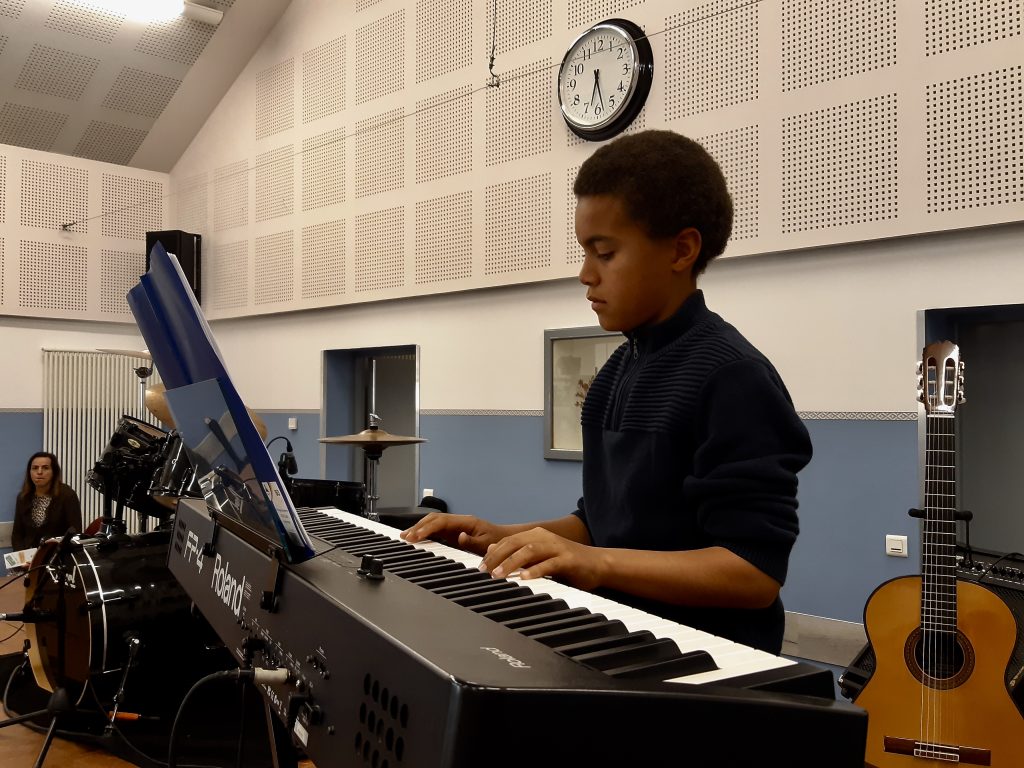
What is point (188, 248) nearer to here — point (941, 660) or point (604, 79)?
point (604, 79)

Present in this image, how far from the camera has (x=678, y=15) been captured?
428 centimetres

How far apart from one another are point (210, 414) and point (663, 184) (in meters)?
0.67

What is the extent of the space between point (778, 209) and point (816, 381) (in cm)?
82

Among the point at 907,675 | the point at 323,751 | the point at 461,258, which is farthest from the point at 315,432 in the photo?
the point at 323,751

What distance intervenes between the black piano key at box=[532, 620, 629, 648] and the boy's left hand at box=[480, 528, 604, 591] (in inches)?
8.0

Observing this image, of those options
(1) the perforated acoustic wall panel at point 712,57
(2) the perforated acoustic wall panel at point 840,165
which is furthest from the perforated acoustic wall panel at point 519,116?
(2) the perforated acoustic wall panel at point 840,165

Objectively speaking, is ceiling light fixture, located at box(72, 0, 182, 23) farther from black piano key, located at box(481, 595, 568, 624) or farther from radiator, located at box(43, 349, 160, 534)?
black piano key, located at box(481, 595, 568, 624)

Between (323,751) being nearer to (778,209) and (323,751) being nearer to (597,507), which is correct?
(597,507)

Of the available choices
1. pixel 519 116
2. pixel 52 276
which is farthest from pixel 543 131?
pixel 52 276

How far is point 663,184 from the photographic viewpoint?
1.15 m

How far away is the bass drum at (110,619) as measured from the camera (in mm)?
2887

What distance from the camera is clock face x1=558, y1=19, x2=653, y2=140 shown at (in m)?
4.39

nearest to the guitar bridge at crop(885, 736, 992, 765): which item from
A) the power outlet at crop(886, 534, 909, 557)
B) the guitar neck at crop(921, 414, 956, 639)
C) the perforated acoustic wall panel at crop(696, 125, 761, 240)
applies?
the guitar neck at crop(921, 414, 956, 639)

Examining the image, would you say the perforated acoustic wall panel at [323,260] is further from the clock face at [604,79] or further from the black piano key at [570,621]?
the black piano key at [570,621]
